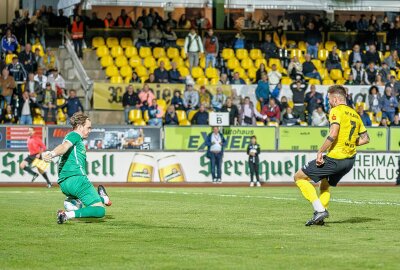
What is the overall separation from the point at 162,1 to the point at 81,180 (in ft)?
88.3

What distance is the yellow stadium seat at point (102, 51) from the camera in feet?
138

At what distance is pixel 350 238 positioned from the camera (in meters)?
13.5

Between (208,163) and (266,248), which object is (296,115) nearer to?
(208,163)

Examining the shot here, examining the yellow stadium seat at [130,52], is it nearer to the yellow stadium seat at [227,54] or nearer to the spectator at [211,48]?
the spectator at [211,48]

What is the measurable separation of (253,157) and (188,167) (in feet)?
8.21

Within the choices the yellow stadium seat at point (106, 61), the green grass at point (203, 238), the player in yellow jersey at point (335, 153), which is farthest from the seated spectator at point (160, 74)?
the player in yellow jersey at point (335, 153)

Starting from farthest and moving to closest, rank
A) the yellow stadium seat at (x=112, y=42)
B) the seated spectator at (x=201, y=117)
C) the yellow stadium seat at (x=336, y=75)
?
the yellow stadium seat at (x=336, y=75), the yellow stadium seat at (x=112, y=42), the seated spectator at (x=201, y=117)

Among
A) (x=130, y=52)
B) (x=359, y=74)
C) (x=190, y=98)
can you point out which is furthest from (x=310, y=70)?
(x=130, y=52)

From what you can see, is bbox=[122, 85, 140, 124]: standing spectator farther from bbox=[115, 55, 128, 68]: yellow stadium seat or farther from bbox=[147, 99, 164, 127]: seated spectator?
bbox=[115, 55, 128, 68]: yellow stadium seat

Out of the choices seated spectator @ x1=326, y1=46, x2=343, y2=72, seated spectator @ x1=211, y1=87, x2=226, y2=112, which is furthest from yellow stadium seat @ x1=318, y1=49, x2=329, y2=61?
seated spectator @ x1=211, y1=87, x2=226, y2=112

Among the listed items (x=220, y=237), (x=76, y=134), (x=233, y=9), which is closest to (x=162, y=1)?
(x=233, y=9)

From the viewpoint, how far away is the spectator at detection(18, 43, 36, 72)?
128 feet

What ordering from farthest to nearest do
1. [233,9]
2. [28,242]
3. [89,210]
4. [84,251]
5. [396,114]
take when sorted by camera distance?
[233,9] < [396,114] < [89,210] < [28,242] < [84,251]

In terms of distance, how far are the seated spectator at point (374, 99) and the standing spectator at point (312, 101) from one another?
2249 millimetres
